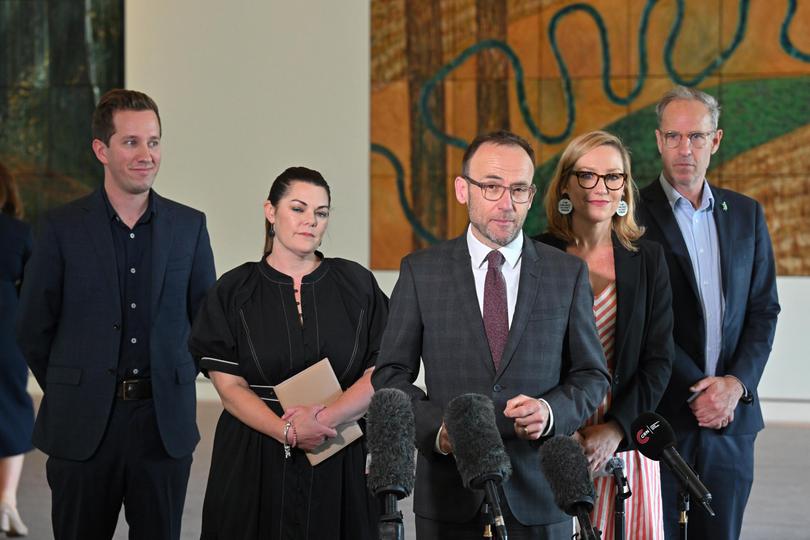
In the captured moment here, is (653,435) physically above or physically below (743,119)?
below

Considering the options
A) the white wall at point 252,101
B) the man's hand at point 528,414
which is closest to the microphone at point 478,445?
the man's hand at point 528,414

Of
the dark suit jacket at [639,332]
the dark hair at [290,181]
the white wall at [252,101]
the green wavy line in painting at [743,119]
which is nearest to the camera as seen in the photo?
the dark suit jacket at [639,332]

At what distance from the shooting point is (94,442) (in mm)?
3605

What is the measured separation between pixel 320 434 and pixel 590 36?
6215mm

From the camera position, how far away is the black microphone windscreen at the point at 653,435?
98.9 inches

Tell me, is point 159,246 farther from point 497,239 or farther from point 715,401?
point 715,401

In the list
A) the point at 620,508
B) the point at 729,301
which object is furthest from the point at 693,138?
the point at 620,508

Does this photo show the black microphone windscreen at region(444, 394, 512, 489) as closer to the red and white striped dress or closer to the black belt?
the red and white striped dress

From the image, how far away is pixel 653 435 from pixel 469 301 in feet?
1.79

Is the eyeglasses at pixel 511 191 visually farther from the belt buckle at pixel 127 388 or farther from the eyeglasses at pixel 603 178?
the belt buckle at pixel 127 388

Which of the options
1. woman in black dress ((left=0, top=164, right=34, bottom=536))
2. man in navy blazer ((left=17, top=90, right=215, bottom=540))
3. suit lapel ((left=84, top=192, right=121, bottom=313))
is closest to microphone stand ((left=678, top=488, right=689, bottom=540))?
man in navy blazer ((left=17, top=90, right=215, bottom=540))

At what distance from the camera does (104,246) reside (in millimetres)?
3688

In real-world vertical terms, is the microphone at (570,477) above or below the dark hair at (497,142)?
below

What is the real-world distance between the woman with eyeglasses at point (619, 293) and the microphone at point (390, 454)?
3.90 feet
